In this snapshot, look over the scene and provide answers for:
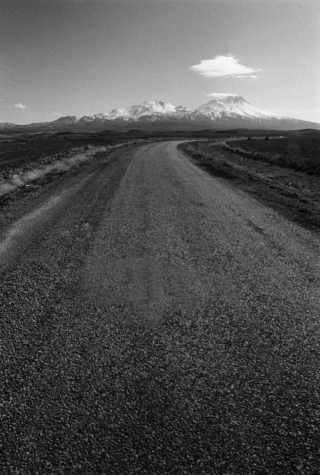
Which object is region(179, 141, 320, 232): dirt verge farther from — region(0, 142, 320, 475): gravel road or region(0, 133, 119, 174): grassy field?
region(0, 133, 119, 174): grassy field

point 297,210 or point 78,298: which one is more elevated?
point 297,210

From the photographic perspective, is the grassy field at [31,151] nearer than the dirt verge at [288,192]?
No

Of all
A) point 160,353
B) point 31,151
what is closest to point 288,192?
point 160,353

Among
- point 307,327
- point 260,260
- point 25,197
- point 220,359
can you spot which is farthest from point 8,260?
point 25,197

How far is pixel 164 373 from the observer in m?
2.60

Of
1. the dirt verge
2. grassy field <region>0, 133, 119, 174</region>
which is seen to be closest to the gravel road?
the dirt verge

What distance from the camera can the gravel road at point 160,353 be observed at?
1987 mm

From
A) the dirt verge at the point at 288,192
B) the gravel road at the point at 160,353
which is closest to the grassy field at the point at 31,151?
the dirt verge at the point at 288,192

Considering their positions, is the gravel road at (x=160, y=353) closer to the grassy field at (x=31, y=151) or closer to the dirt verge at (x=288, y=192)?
the dirt verge at (x=288, y=192)

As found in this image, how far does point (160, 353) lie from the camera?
284 cm

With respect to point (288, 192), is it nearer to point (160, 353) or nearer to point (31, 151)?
point (160, 353)

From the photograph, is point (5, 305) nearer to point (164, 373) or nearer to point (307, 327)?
point (164, 373)

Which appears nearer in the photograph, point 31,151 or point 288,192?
point 288,192

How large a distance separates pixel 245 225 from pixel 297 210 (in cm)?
227
